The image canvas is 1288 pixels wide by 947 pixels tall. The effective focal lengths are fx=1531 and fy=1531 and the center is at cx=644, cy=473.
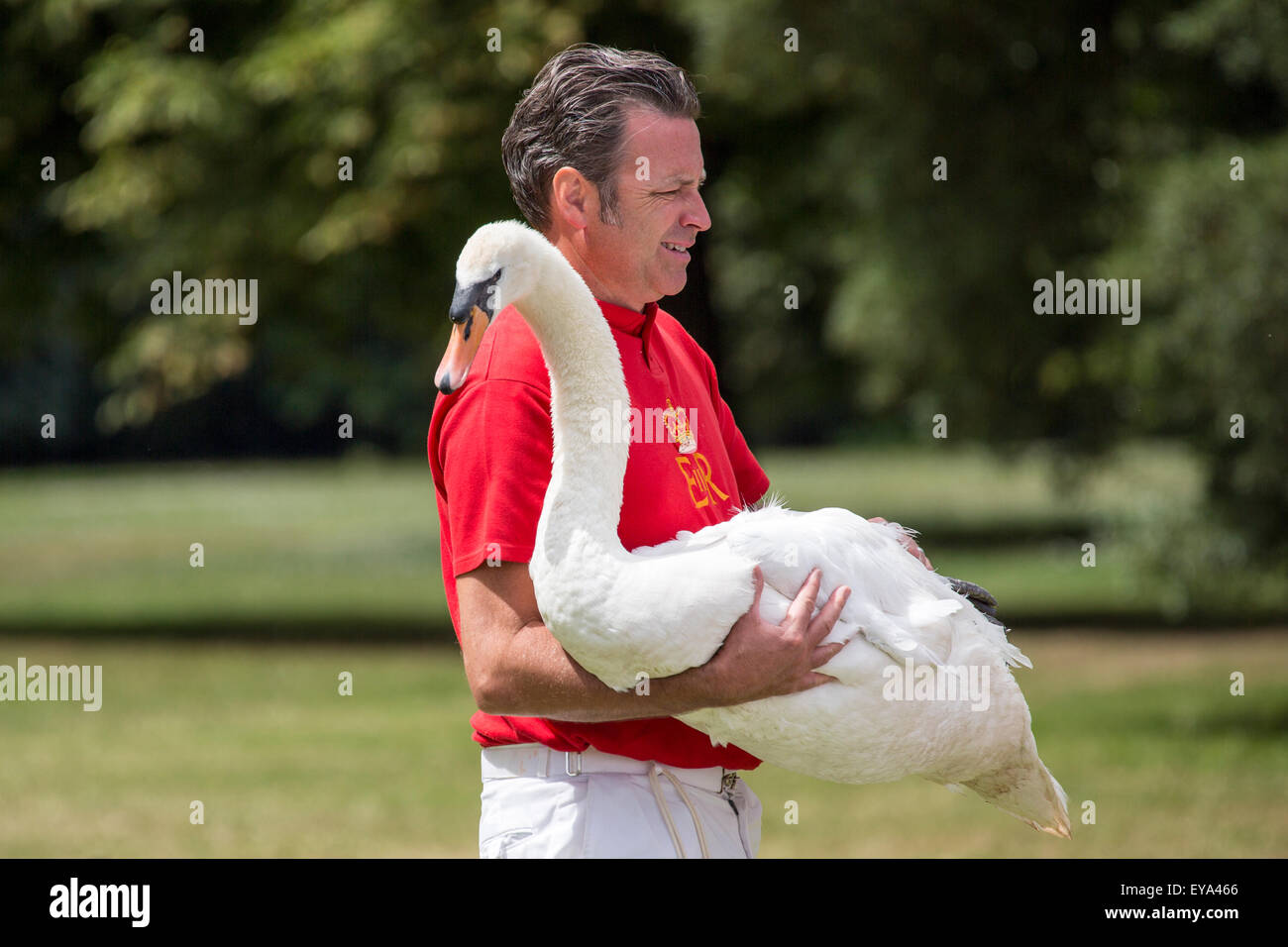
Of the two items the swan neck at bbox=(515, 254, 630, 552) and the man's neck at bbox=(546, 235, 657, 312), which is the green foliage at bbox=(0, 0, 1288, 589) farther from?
the swan neck at bbox=(515, 254, 630, 552)

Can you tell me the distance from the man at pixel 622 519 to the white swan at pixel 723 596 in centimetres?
7

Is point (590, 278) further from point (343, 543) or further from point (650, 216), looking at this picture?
point (343, 543)

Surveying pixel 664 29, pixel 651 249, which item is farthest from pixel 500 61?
pixel 651 249

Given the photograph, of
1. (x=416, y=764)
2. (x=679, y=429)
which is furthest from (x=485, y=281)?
(x=416, y=764)

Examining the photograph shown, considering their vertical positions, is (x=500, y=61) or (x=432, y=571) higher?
(x=500, y=61)

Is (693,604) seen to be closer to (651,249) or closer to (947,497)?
(651,249)

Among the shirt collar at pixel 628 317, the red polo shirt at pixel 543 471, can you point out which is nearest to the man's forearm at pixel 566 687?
the red polo shirt at pixel 543 471

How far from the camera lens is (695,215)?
3170 millimetres

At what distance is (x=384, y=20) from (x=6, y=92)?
4461 millimetres

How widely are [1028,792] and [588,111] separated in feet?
5.72

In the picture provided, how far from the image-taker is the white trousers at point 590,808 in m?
3.10

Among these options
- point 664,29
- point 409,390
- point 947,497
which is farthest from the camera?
point 409,390

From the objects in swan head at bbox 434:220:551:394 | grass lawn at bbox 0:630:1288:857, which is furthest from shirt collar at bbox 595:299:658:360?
grass lawn at bbox 0:630:1288:857

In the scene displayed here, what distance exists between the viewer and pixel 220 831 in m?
9.05
